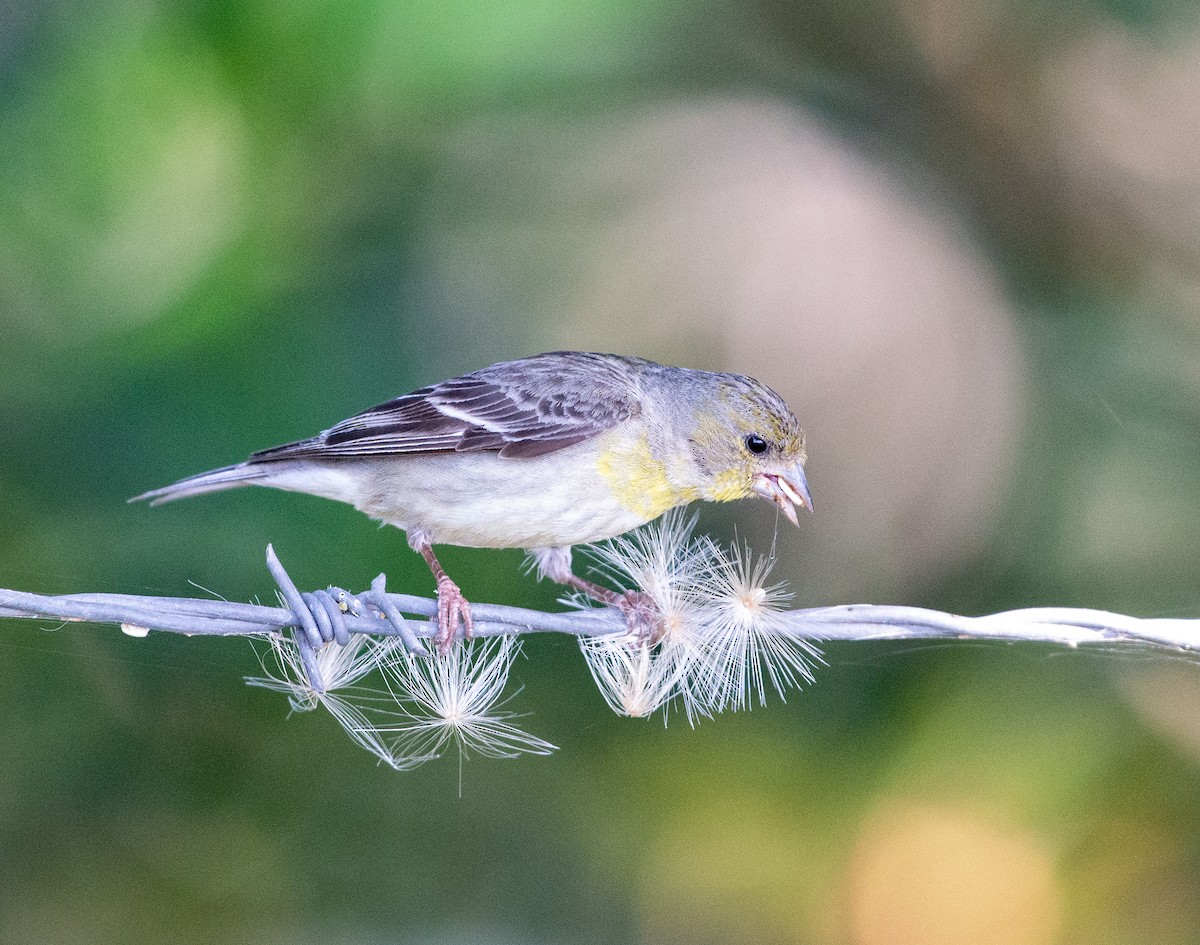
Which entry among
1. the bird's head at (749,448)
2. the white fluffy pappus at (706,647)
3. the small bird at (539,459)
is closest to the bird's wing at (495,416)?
the small bird at (539,459)

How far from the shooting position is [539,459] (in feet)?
10.5

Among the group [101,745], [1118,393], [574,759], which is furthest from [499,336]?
[1118,393]

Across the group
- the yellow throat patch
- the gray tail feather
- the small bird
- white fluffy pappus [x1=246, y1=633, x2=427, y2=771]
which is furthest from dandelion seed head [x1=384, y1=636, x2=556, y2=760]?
the gray tail feather

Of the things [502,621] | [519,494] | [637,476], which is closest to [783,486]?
[637,476]

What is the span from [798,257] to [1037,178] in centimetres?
119

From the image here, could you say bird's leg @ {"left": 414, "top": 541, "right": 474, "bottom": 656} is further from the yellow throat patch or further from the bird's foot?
the yellow throat patch

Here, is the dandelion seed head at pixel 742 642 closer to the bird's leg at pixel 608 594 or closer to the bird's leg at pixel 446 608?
the bird's leg at pixel 608 594

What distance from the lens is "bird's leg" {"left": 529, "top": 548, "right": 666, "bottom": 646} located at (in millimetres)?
3031

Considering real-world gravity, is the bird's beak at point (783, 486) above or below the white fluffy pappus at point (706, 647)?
above

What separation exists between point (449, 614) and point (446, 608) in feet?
0.06

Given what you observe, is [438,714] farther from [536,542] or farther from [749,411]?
[749,411]

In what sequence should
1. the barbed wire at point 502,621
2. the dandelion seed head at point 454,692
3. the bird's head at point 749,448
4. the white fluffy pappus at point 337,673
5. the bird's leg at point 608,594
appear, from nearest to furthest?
the barbed wire at point 502,621
the white fluffy pappus at point 337,673
the dandelion seed head at point 454,692
the bird's leg at point 608,594
the bird's head at point 749,448

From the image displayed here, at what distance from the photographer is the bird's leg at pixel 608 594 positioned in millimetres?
3031

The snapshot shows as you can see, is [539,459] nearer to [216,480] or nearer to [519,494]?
[519,494]
